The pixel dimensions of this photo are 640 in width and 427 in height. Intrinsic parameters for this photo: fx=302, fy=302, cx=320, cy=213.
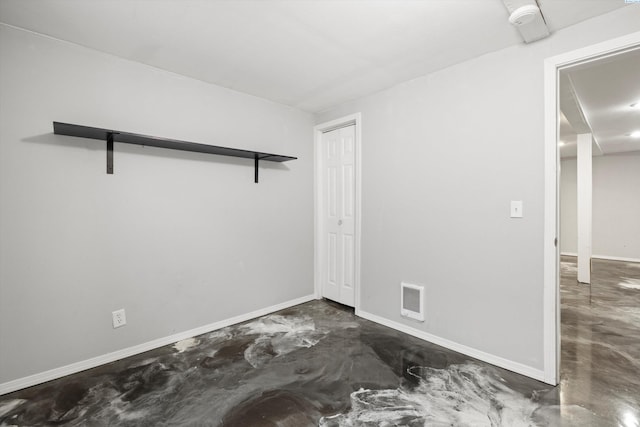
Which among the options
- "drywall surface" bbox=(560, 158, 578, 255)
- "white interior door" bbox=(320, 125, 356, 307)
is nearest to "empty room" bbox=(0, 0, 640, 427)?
"white interior door" bbox=(320, 125, 356, 307)

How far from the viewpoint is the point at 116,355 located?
2367mm

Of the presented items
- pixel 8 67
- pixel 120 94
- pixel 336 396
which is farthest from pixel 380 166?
pixel 8 67

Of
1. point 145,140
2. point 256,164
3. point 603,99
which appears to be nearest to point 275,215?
point 256,164

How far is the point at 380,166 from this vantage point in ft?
10.2

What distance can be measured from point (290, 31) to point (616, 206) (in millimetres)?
8346

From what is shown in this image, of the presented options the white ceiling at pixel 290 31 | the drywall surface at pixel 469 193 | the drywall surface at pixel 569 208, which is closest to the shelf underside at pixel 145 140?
the white ceiling at pixel 290 31

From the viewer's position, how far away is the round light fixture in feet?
5.65

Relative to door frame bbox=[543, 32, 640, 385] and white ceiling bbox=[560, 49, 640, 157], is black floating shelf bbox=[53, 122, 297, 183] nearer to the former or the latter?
door frame bbox=[543, 32, 640, 385]

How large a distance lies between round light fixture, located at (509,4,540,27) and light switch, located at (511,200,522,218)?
1.15 meters

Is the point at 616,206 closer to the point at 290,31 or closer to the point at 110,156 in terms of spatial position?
the point at 290,31

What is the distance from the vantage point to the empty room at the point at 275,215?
1844 mm

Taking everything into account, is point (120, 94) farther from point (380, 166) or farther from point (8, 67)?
point (380, 166)

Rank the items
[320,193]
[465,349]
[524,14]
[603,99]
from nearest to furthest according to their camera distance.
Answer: [524,14] < [465,349] < [603,99] < [320,193]

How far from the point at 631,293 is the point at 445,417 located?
4.22 meters
